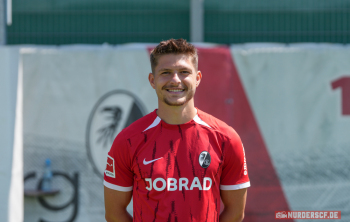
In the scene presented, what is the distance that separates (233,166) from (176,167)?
341 millimetres

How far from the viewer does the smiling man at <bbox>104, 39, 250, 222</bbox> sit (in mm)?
1987

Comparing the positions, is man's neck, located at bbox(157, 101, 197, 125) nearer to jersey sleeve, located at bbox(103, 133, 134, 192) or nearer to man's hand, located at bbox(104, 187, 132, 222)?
jersey sleeve, located at bbox(103, 133, 134, 192)

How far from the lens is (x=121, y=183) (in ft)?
6.93

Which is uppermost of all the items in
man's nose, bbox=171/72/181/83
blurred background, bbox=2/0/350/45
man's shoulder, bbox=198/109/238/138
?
blurred background, bbox=2/0/350/45

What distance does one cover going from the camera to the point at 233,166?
6.93ft

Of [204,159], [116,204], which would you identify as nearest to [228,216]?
[204,159]

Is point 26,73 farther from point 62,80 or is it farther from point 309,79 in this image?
point 309,79

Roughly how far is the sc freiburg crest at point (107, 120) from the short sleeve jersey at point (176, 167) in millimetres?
2291

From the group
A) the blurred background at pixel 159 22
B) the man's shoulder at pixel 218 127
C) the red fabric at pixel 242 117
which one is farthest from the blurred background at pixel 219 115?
the man's shoulder at pixel 218 127

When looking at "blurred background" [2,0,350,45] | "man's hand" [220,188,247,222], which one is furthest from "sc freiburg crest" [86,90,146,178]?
"man's hand" [220,188,247,222]

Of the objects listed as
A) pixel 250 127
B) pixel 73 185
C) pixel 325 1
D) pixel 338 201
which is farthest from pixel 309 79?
pixel 73 185

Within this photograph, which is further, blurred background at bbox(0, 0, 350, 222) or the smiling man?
blurred background at bbox(0, 0, 350, 222)

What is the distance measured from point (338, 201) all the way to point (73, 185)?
10.5 ft

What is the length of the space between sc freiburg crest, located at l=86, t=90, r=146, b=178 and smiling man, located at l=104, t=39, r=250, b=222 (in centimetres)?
228
